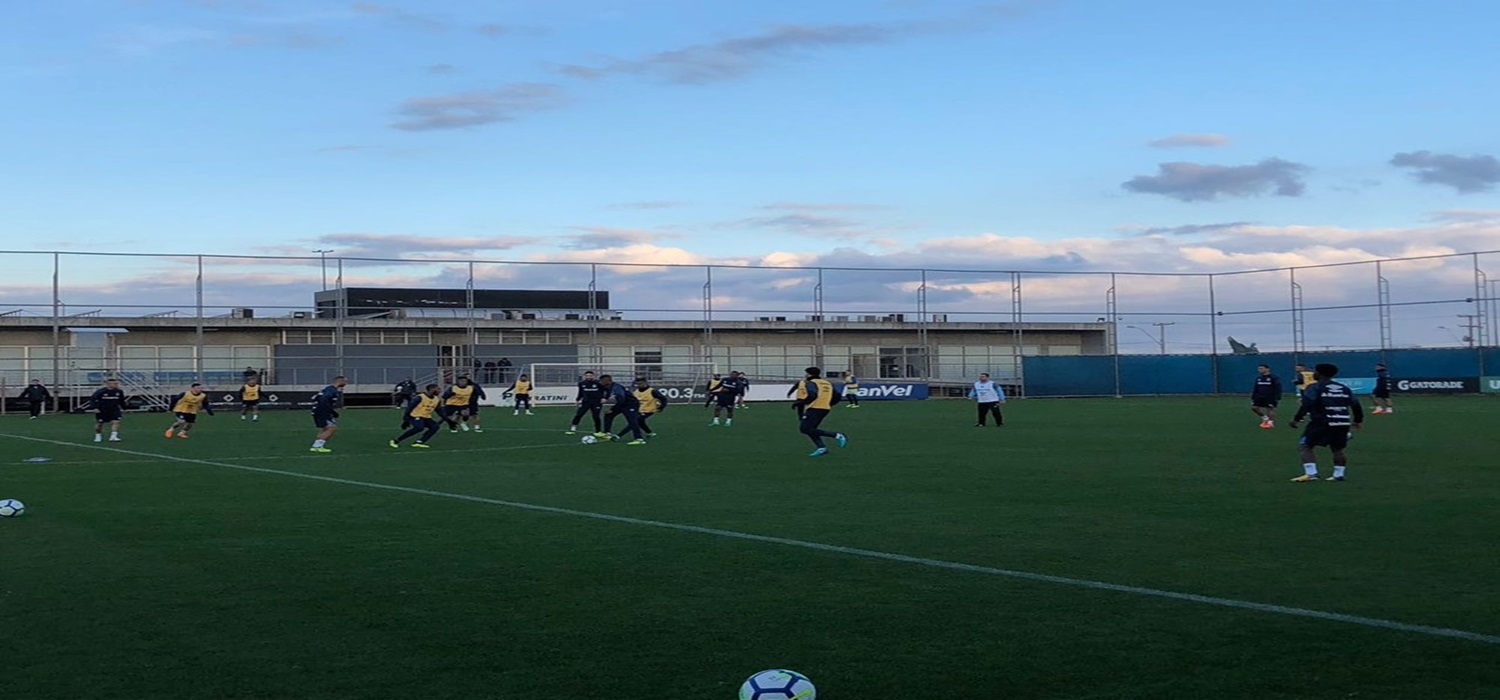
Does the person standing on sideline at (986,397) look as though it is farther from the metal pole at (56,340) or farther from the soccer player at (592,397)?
the metal pole at (56,340)

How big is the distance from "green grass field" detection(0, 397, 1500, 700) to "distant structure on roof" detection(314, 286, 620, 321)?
53.8 m

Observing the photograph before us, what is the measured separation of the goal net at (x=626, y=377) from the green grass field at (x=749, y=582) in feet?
120

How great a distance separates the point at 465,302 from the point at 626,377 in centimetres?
2718

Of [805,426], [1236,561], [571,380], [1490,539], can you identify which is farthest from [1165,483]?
[571,380]

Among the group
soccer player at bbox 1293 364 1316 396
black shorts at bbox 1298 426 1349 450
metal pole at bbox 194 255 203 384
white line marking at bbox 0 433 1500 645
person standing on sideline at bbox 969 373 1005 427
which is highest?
metal pole at bbox 194 255 203 384

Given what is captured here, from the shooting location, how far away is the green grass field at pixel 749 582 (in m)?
6.81

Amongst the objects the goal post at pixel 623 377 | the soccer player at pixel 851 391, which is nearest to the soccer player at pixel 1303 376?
the soccer player at pixel 851 391

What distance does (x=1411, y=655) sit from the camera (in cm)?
707

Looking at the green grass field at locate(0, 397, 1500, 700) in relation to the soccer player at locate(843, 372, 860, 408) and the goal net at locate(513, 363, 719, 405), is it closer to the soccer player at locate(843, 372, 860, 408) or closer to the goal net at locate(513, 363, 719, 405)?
the soccer player at locate(843, 372, 860, 408)

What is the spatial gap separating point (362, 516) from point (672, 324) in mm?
54413

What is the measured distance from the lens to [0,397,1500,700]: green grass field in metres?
6.81

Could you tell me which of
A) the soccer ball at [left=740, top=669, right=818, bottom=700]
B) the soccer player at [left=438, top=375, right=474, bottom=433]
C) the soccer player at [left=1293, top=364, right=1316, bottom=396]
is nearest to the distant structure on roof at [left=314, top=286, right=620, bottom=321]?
the soccer player at [left=438, top=375, right=474, bottom=433]

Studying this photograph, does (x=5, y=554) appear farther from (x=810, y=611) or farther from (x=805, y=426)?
(x=805, y=426)

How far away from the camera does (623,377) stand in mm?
64500
